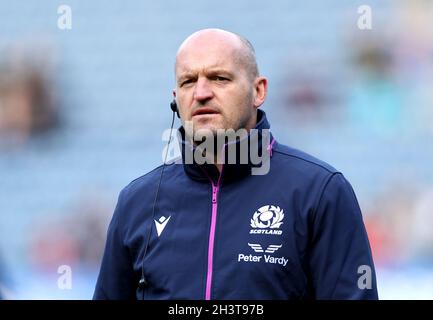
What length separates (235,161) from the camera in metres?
2.35

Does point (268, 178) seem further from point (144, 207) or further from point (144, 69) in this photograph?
point (144, 69)

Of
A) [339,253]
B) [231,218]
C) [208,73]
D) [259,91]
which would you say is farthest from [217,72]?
[339,253]

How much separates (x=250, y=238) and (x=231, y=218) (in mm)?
78

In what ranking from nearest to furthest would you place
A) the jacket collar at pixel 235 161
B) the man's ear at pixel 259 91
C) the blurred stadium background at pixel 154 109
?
the jacket collar at pixel 235 161
the man's ear at pixel 259 91
the blurred stadium background at pixel 154 109

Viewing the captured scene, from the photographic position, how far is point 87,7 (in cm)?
544

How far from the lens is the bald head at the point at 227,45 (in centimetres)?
243

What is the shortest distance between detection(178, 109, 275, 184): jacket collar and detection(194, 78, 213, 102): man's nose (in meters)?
0.11

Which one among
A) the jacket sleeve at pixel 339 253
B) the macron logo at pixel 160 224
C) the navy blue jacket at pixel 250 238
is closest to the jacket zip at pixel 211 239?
the navy blue jacket at pixel 250 238

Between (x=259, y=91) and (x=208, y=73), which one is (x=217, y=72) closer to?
(x=208, y=73)

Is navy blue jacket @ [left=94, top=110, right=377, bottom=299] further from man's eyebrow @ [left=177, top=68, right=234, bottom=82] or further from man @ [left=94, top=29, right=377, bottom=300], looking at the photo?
man's eyebrow @ [left=177, top=68, right=234, bottom=82]

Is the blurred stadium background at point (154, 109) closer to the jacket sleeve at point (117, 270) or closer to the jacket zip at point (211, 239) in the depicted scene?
the jacket sleeve at point (117, 270)

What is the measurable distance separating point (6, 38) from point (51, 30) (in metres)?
0.27

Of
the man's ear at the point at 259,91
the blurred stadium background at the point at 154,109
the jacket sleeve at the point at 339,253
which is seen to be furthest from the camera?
the blurred stadium background at the point at 154,109

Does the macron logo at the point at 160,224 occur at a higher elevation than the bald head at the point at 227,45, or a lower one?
lower
